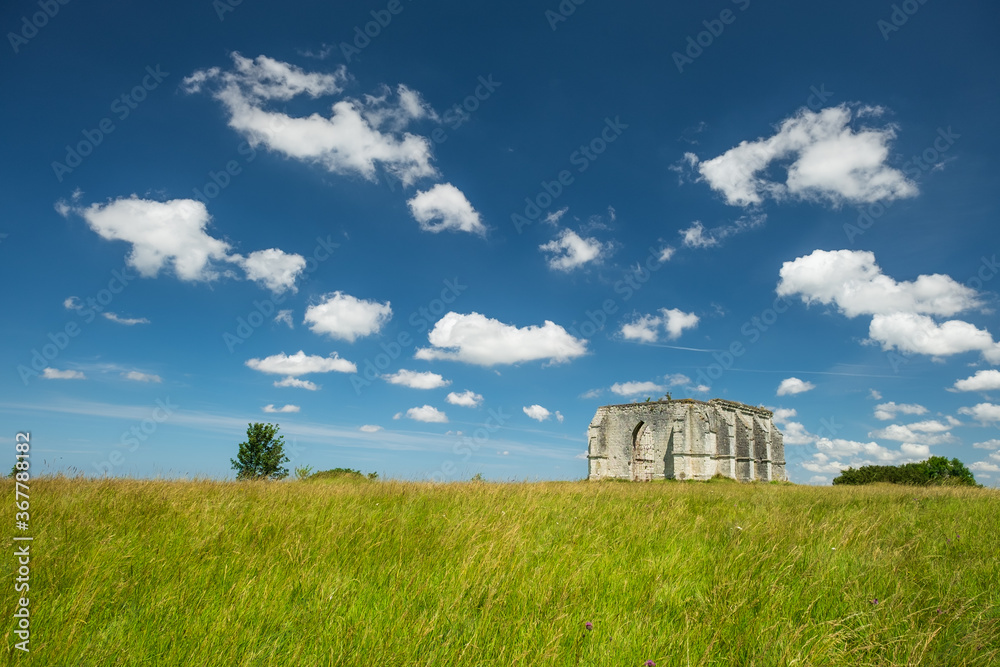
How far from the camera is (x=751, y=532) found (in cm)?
548

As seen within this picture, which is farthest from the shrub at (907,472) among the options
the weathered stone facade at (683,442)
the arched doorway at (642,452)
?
the arched doorway at (642,452)

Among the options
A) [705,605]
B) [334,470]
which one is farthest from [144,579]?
[334,470]

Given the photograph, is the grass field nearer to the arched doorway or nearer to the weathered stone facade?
the weathered stone facade

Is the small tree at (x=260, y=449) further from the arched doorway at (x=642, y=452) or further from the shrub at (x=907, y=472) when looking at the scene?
the shrub at (x=907, y=472)

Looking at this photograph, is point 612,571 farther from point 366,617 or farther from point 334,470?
point 334,470

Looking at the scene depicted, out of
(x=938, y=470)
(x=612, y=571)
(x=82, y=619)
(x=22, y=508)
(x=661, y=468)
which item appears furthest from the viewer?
(x=661, y=468)

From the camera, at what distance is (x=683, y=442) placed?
31.5 m

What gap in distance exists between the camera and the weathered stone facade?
3153 centimetres

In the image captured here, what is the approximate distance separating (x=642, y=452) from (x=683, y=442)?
3533 mm

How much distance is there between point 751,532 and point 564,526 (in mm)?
2117

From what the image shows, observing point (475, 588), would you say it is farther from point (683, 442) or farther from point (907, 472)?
Result: point (907, 472)

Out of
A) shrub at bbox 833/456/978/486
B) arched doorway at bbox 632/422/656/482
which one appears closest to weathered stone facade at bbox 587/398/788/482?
arched doorway at bbox 632/422/656/482

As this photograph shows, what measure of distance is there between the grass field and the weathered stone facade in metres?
26.7

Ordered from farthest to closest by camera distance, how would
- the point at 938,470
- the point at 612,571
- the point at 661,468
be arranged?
1. the point at 661,468
2. the point at 938,470
3. the point at 612,571
